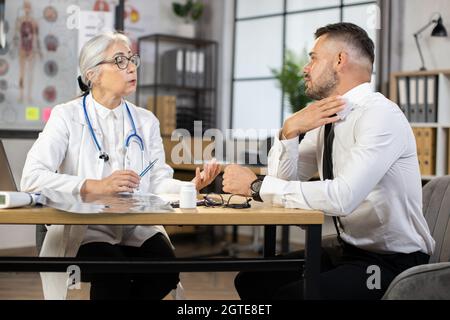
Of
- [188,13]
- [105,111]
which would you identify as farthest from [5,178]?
[188,13]

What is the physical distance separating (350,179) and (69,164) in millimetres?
1068

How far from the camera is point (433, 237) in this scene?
2.18 metres

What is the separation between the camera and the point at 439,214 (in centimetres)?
217

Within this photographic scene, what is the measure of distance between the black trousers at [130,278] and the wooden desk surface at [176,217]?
0.52 m

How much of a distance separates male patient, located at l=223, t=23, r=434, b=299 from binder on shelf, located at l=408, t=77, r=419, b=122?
2.78 m

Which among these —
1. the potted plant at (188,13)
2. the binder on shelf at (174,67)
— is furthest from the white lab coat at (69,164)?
the potted plant at (188,13)

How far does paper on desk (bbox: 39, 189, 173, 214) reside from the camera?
5.22 ft

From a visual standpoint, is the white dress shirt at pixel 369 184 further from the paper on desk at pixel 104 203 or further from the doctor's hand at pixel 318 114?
the paper on desk at pixel 104 203

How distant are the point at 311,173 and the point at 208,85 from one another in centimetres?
453

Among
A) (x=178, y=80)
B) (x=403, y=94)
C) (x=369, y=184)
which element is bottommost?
(x=369, y=184)

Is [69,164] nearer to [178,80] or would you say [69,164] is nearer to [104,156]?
[104,156]

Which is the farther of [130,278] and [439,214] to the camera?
[130,278]

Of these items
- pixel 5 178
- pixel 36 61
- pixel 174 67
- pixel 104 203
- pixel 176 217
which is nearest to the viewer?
pixel 176 217

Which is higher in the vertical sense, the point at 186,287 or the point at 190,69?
the point at 190,69
